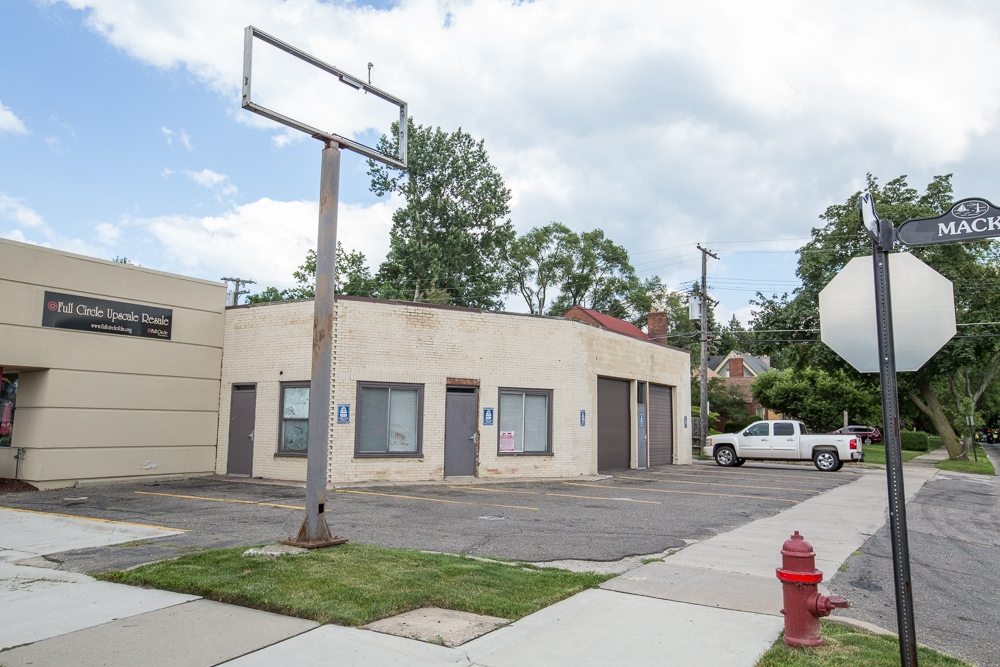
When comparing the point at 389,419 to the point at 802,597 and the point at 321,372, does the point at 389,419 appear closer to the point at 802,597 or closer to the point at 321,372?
the point at 321,372

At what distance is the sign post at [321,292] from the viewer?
27.7ft

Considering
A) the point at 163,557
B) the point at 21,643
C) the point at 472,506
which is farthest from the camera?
the point at 472,506

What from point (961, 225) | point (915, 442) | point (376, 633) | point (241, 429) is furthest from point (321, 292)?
point (915, 442)

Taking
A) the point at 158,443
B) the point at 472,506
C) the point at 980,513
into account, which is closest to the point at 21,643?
the point at 472,506

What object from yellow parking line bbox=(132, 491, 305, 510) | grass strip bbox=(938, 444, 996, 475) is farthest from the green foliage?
yellow parking line bbox=(132, 491, 305, 510)

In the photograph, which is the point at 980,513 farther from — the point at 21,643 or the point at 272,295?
the point at 272,295

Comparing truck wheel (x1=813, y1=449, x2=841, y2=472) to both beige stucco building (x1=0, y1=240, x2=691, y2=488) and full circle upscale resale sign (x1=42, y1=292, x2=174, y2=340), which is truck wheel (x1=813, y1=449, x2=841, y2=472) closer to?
beige stucco building (x1=0, y1=240, x2=691, y2=488)

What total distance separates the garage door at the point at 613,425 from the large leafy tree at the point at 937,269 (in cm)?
1512

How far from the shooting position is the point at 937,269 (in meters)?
34.2

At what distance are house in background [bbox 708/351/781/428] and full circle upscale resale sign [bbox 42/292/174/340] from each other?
46.2 meters

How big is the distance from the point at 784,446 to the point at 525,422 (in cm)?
1213

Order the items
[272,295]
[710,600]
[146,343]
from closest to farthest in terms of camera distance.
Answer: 1. [710,600]
2. [146,343]
3. [272,295]

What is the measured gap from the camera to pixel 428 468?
60.1 ft

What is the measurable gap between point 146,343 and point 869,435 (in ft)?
174
